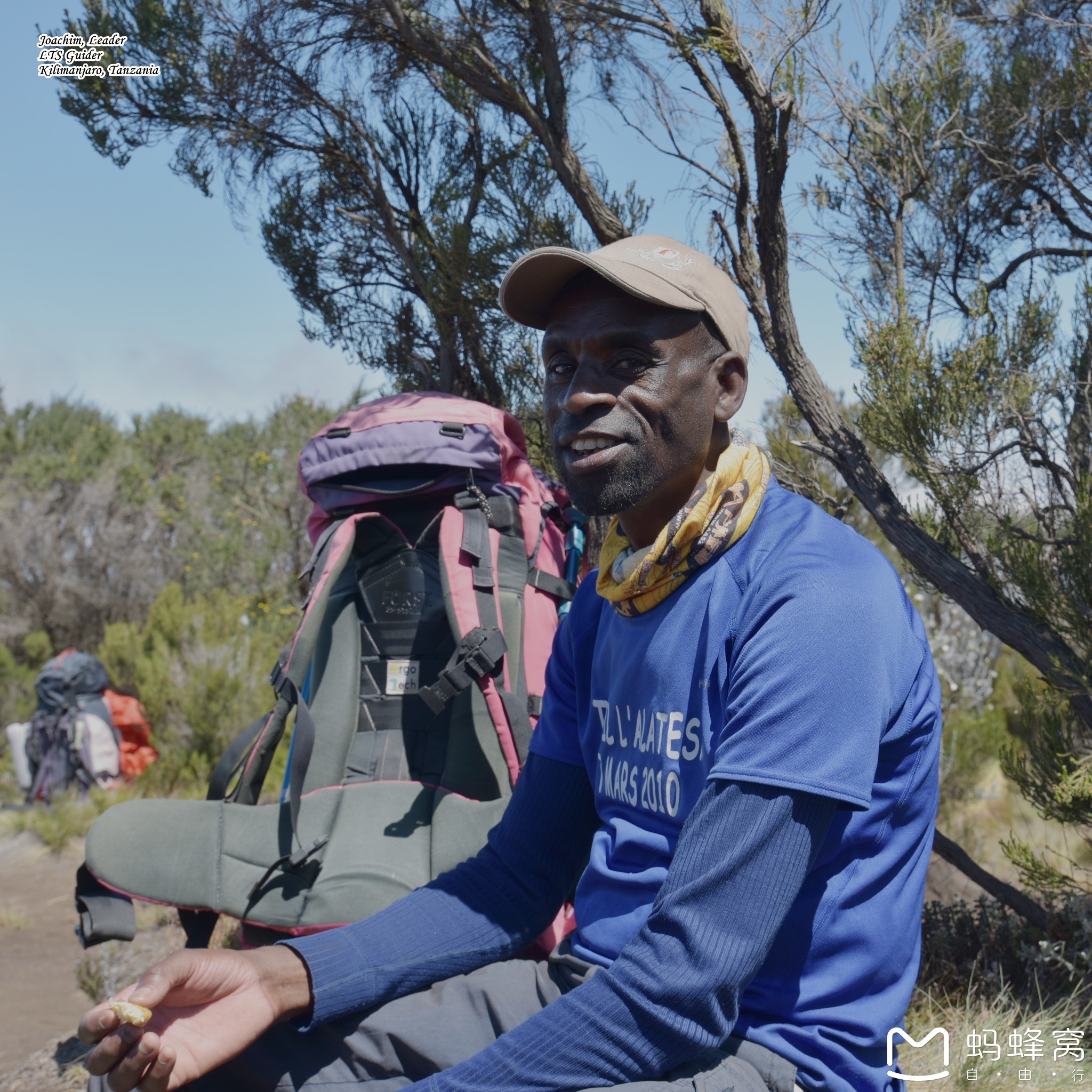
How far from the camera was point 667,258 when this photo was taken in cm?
156

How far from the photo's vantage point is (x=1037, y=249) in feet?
12.1

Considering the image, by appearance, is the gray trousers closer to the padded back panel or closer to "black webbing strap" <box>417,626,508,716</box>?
"black webbing strap" <box>417,626,508,716</box>

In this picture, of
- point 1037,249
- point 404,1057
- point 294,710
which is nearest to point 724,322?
point 404,1057

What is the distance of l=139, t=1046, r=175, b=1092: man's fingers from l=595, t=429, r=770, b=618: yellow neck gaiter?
0.89m

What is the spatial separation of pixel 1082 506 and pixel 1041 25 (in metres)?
2.47

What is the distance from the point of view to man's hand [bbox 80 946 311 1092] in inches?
51.1

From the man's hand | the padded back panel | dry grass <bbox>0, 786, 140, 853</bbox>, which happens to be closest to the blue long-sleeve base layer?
the man's hand

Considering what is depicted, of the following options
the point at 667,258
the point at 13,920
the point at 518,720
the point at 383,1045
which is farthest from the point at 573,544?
the point at 13,920

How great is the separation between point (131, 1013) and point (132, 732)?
5.91 meters

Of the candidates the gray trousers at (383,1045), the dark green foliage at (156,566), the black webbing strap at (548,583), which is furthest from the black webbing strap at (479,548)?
the dark green foliage at (156,566)

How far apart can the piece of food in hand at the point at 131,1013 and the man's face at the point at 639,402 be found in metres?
0.92

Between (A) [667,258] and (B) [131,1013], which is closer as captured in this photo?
(B) [131,1013]

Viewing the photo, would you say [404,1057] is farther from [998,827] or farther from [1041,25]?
[998,827]

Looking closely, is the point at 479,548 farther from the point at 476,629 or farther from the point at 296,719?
the point at 296,719
